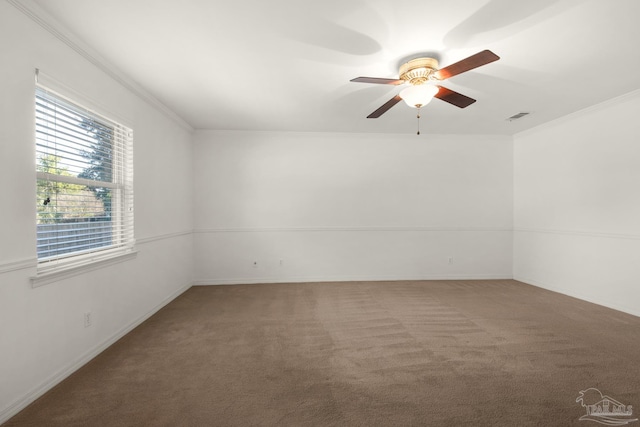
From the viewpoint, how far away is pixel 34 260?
6.31 feet

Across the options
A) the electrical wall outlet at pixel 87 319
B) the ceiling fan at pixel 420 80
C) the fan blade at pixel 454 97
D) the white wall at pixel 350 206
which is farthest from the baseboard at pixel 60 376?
the fan blade at pixel 454 97

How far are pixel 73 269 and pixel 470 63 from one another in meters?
3.26

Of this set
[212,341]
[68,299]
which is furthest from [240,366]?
[68,299]

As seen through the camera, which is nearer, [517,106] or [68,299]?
[68,299]

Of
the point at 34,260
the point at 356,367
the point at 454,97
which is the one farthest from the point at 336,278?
the point at 34,260

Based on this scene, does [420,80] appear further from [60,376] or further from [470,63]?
[60,376]

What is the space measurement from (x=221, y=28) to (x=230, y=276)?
3756 millimetres

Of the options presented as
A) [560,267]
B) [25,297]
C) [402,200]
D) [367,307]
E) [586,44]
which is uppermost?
[586,44]

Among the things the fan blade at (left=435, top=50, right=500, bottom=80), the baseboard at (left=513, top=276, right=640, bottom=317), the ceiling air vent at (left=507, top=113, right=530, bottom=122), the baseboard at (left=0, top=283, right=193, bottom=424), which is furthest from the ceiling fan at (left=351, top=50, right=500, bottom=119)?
the baseboard at (left=513, top=276, right=640, bottom=317)

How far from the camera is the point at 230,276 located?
4922 millimetres

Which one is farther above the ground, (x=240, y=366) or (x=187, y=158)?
(x=187, y=158)

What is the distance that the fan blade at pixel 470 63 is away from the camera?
6.26 feet

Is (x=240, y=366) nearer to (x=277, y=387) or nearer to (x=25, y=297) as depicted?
(x=277, y=387)

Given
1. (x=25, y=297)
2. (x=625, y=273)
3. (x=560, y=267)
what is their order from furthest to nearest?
(x=560, y=267) < (x=625, y=273) < (x=25, y=297)
